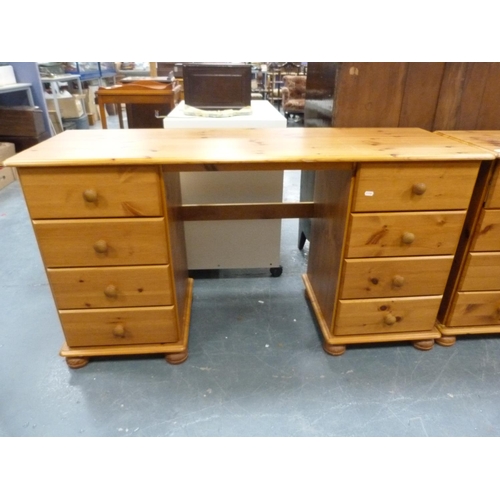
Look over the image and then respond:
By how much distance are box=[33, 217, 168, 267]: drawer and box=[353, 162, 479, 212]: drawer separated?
662 millimetres

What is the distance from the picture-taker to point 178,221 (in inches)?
58.0

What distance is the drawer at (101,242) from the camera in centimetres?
111

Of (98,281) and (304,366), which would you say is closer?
(98,281)

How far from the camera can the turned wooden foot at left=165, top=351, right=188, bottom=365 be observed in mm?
1349

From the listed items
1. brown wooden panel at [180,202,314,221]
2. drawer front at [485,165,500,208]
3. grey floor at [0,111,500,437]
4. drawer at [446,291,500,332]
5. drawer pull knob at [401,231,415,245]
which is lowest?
grey floor at [0,111,500,437]

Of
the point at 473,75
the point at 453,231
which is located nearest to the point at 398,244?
the point at 453,231

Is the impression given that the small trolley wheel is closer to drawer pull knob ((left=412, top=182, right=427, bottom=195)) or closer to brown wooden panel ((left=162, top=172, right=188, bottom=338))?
brown wooden panel ((left=162, top=172, right=188, bottom=338))

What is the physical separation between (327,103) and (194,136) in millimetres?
667

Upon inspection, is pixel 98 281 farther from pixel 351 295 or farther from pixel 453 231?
pixel 453 231

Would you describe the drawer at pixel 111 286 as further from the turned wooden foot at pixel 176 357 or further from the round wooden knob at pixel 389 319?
the round wooden knob at pixel 389 319

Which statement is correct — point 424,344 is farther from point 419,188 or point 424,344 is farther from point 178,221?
point 178,221

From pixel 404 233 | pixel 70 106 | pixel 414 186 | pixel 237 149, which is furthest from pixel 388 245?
pixel 70 106

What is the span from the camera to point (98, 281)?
1199 millimetres

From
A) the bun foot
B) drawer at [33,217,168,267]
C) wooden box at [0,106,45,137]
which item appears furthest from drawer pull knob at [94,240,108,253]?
wooden box at [0,106,45,137]
